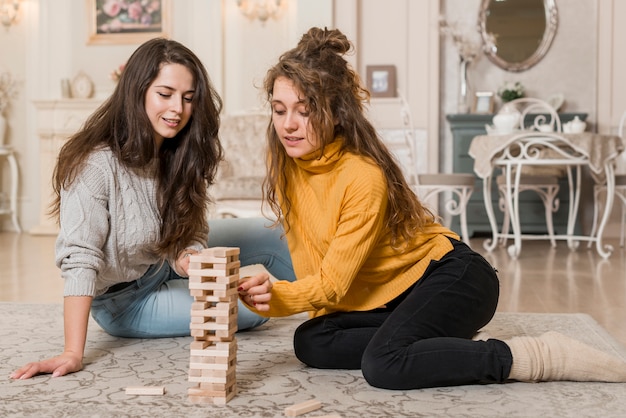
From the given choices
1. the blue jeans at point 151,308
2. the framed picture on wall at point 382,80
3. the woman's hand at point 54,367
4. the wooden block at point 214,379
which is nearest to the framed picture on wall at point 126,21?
the framed picture on wall at point 382,80

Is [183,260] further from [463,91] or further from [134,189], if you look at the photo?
[463,91]

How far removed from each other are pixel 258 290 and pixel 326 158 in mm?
385

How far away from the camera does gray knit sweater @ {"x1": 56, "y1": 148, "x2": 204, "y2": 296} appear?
190 centimetres

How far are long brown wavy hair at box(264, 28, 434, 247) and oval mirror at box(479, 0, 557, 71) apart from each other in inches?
194

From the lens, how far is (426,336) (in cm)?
179

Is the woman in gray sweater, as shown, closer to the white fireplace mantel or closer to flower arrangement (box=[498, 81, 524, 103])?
flower arrangement (box=[498, 81, 524, 103])

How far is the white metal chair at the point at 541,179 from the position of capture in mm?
5566

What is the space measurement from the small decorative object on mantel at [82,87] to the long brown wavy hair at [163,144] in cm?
505

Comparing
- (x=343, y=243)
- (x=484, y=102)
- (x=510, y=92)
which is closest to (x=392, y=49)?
(x=484, y=102)

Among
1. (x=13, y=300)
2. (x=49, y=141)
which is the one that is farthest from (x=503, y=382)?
(x=49, y=141)

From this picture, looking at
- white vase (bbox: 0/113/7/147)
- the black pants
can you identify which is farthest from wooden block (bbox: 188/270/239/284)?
white vase (bbox: 0/113/7/147)

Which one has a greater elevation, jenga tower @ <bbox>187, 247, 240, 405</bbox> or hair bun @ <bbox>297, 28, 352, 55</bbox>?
hair bun @ <bbox>297, 28, 352, 55</bbox>

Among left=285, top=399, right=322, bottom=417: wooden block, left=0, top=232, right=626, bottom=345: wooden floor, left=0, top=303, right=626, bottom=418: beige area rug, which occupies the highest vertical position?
left=285, top=399, right=322, bottom=417: wooden block

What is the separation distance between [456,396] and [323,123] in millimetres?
675
